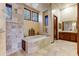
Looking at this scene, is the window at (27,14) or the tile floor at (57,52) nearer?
the tile floor at (57,52)

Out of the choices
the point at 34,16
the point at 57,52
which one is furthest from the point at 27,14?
the point at 57,52

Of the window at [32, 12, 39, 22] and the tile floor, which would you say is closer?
the tile floor

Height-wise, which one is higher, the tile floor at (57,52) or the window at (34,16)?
the window at (34,16)

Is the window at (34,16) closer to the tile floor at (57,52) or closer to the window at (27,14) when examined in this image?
the window at (27,14)

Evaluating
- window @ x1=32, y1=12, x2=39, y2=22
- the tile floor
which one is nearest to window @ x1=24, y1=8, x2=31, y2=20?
window @ x1=32, y1=12, x2=39, y2=22

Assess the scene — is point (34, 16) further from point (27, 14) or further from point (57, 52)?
point (57, 52)

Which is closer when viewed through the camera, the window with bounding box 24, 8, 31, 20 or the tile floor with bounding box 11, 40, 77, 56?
the tile floor with bounding box 11, 40, 77, 56

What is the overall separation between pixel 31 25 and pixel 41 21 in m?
0.34

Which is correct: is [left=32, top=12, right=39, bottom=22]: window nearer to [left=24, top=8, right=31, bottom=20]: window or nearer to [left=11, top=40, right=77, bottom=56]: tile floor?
[left=24, top=8, right=31, bottom=20]: window

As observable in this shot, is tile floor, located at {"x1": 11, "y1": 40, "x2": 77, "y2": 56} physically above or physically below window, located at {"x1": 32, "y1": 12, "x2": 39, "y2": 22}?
below

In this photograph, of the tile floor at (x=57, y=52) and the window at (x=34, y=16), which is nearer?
the tile floor at (x=57, y=52)

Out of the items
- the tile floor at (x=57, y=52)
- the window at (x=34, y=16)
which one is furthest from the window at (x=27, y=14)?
the tile floor at (x=57, y=52)

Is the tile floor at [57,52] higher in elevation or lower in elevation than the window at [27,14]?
lower

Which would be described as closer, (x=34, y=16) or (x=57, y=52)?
(x=57, y=52)
